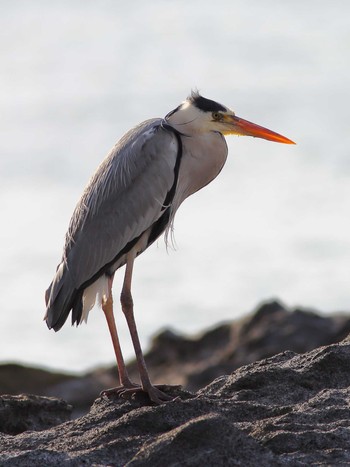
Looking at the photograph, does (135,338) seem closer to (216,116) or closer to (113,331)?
(113,331)

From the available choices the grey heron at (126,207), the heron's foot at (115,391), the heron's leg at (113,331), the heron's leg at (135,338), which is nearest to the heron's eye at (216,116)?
the grey heron at (126,207)

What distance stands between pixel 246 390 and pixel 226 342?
8.13 meters

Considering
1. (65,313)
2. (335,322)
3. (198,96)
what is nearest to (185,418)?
(65,313)

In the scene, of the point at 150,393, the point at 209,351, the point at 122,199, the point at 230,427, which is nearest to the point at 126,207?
the point at 122,199

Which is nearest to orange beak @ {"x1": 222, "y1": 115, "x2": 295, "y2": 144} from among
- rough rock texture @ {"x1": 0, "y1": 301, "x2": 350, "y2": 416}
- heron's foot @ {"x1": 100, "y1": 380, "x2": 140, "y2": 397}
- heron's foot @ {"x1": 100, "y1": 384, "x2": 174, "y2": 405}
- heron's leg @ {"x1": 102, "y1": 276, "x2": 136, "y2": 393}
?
heron's leg @ {"x1": 102, "y1": 276, "x2": 136, "y2": 393}

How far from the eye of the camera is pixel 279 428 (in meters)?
7.32

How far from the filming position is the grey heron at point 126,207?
9.35 metres

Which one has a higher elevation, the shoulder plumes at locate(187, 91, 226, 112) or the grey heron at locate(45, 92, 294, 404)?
the shoulder plumes at locate(187, 91, 226, 112)

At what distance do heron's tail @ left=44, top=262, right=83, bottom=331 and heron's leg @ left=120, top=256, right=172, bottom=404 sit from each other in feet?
0.99

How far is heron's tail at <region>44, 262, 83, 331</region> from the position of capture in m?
9.12

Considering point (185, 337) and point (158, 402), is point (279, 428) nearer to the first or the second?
point (158, 402)

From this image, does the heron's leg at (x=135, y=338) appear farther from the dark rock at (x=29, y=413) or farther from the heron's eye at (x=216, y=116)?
the heron's eye at (x=216, y=116)

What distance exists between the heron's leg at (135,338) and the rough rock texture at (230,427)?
10cm

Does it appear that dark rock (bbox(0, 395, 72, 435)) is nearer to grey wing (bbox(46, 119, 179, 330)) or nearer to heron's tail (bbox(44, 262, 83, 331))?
heron's tail (bbox(44, 262, 83, 331))
